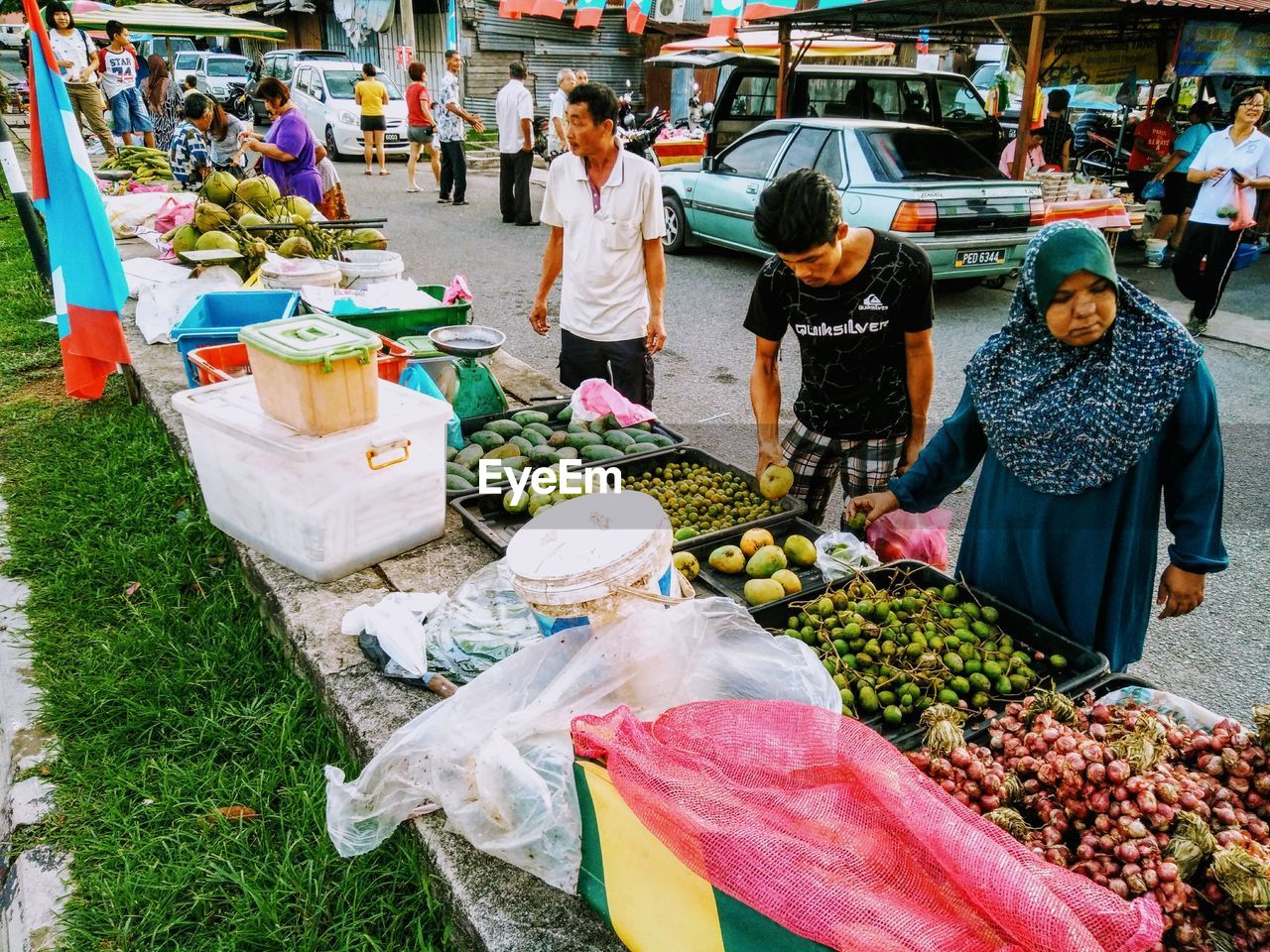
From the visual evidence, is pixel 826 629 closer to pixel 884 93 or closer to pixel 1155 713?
pixel 1155 713

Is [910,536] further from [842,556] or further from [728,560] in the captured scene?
[728,560]

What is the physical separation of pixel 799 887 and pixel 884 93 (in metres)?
12.0

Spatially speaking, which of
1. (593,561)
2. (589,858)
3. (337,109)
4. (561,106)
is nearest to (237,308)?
(593,561)

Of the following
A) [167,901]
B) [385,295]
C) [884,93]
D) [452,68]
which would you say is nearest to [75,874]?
[167,901]

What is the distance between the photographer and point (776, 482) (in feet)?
11.9

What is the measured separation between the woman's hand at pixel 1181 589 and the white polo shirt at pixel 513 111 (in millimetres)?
10569

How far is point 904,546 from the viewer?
10.5 feet

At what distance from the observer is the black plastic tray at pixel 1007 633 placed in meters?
2.17

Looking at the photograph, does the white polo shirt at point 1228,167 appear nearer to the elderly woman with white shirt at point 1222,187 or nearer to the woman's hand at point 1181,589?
the elderly woman with white shirt at point 1222,187

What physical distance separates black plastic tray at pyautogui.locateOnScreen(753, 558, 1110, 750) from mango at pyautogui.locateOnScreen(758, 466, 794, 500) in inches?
36.7

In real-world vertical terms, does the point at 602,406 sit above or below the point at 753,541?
above

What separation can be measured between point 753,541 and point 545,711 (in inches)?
59.1

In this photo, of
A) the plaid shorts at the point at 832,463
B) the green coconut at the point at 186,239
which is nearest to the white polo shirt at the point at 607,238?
the plaid shorts at the point at 832,463

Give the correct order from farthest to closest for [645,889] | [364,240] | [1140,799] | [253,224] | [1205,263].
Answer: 1. [1205,263]
2. [364,240]
3. [253,224]
4. [645,889]
5. [1140,799]
